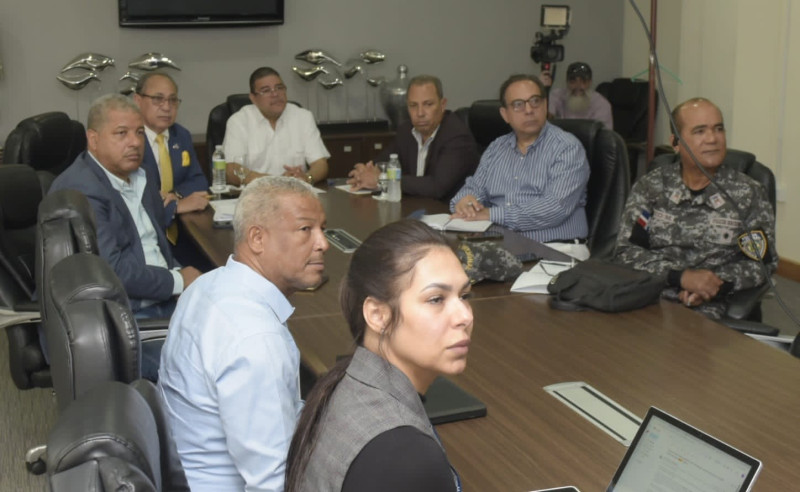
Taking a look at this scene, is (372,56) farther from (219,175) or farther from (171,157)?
(171,157)

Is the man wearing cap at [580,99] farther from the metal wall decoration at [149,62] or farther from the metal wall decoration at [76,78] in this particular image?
the metal wall decoration at [76,78]

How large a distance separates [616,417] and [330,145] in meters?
5.08

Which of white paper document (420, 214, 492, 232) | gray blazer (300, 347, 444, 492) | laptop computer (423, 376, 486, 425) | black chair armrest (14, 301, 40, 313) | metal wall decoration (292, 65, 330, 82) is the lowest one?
black chair armrest (14, 301, 40, 313)

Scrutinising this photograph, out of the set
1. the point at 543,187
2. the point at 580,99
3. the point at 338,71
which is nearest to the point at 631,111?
the point at 580,99

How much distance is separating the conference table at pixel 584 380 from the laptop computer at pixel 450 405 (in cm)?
2

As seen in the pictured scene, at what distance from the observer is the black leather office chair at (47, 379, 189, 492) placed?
3.32 feet

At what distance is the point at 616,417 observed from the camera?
78.5 inches

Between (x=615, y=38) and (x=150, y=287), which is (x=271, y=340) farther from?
(x=615, y=38)

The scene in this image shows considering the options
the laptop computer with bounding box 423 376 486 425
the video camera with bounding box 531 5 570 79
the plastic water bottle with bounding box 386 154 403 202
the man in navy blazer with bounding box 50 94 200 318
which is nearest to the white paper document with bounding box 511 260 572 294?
the laptop computer with bounding box 423 376 486 425

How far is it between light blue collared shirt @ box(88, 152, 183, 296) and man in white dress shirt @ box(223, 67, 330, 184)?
1.48m

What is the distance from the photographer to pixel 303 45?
23.3ft

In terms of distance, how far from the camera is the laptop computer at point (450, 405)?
6.47ft

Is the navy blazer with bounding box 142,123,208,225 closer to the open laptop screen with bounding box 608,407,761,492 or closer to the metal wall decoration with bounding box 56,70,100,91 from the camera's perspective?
the metal wall decoration with bounding box 56,70,100,91

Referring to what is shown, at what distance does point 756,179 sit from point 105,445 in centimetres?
285
